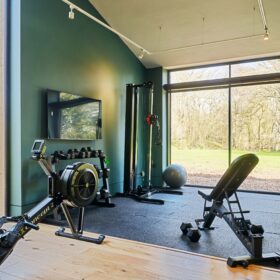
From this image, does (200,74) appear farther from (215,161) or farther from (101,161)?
(101,161)

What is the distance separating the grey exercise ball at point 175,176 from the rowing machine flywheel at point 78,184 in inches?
138

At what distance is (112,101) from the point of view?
5.81 m

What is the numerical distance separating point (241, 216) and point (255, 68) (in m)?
Result: 4.36

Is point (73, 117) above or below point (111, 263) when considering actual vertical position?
above

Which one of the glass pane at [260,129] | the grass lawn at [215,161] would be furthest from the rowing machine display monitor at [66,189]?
the glass pane at [260,129]

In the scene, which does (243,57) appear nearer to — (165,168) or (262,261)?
(165,168)

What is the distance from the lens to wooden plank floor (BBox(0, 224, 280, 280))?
2.27m

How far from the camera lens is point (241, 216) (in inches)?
113

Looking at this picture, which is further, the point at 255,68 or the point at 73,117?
the point at 255,68

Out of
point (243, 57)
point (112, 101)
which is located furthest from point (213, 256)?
point (243, 57)

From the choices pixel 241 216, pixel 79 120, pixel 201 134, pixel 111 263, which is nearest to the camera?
pixel 111 263

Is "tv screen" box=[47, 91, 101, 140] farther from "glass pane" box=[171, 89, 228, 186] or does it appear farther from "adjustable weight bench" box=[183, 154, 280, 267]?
"glass pane" box=[171, 89, 228, 186]

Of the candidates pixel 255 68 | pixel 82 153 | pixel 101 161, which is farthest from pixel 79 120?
pixel 255 68

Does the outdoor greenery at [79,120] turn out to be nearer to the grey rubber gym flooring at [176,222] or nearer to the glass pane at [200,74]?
the grey rubber gym flooring at [176,222]
